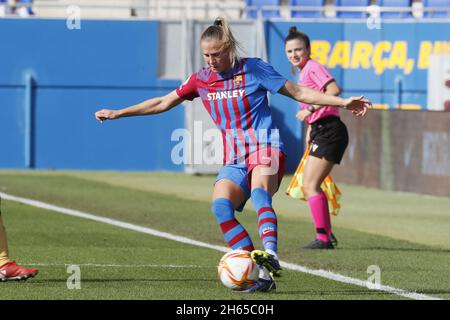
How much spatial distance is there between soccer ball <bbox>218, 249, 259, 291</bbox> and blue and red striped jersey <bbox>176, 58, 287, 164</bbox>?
0.84 meters

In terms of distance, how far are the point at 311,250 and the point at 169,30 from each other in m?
13.4

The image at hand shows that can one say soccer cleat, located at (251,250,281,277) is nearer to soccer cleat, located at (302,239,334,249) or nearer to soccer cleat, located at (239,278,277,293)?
soccer cleat, located at (239,278,277,293)

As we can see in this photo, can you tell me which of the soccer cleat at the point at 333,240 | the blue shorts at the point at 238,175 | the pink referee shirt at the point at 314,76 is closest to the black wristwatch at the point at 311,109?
the pink referee shirt at the point at 314,76

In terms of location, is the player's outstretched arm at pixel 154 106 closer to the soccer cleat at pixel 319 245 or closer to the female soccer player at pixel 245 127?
the female soccer player at pixel 245 127

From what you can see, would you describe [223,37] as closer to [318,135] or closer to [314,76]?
[314,76]

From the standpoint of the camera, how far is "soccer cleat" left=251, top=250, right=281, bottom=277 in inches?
354

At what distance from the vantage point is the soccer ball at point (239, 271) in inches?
355

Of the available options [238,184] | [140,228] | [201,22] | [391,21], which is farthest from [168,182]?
[238,184]

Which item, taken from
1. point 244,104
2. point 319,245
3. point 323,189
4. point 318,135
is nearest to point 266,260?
point 244,104

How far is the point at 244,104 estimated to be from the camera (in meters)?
9.43

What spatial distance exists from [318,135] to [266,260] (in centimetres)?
403

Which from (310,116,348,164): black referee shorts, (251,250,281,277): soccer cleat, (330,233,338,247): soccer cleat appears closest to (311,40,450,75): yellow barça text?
(310,116,348,164): black referee shorts
